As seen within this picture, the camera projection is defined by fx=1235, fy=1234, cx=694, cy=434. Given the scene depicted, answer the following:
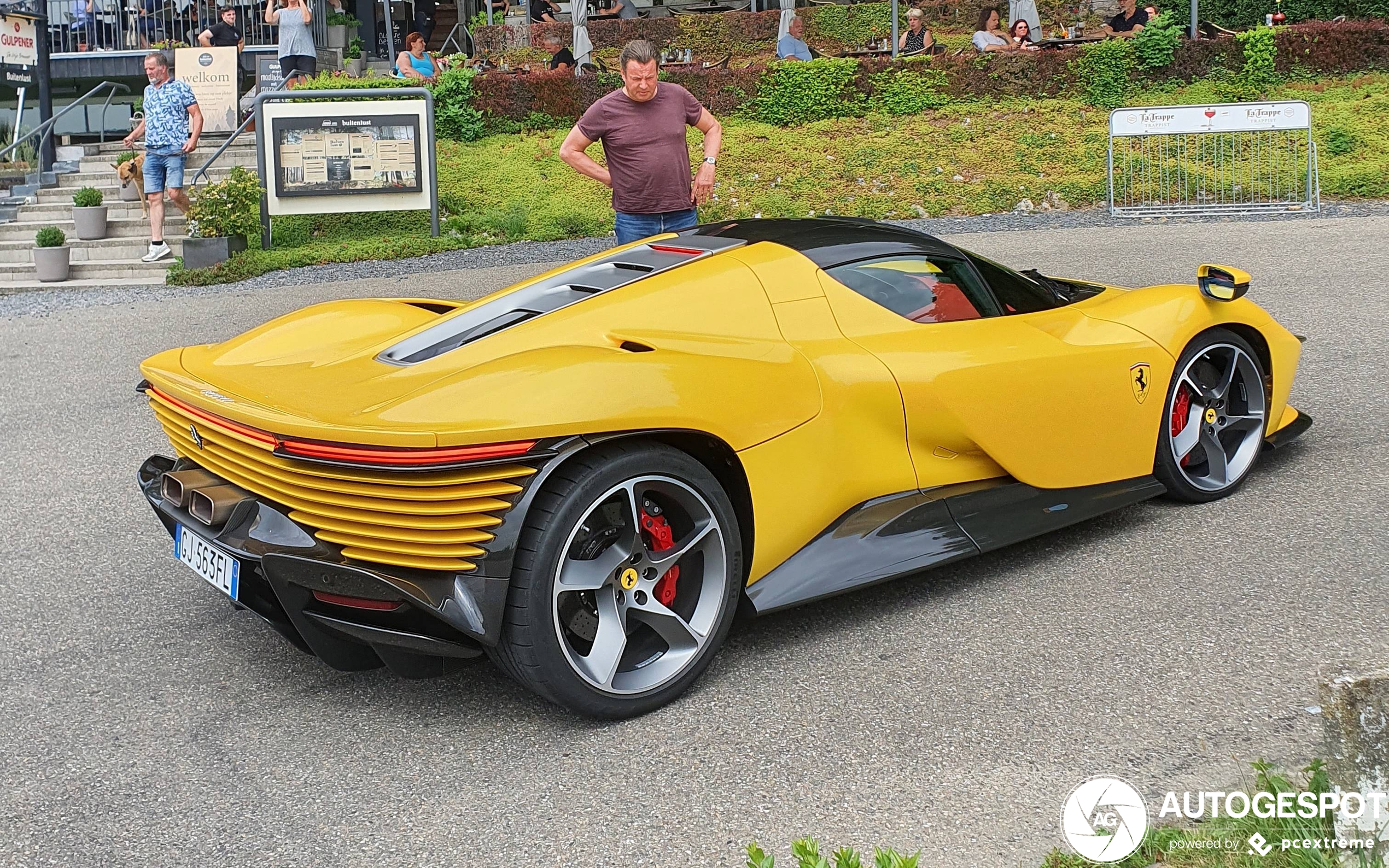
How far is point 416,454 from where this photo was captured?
2879mm

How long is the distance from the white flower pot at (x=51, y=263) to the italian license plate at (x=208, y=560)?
1009 cm

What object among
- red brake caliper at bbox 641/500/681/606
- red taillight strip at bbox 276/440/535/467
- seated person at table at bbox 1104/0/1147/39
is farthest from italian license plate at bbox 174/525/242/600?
seated person at table at bbox 1104/0/1147/39

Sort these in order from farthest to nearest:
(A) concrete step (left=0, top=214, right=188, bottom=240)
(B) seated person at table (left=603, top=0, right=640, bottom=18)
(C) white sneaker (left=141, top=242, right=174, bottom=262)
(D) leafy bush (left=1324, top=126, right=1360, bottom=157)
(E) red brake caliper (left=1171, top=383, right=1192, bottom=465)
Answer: (B) seated person at table (left=603, top=0, right=640, bottom=18), (D) leafy bush (left=1324, top=126, right=1360, bottom=157), (A) concrete step (left=0, top=214, right=188, bottom=240), (C) white sneaker (left=141, top=242, right=174, bottom=262), (E) red brake caliper (left=1171, top=383, right=1192, bottom=465)

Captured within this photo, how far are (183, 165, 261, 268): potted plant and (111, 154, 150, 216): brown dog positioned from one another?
4.12 feet

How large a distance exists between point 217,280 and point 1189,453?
9.75 metres

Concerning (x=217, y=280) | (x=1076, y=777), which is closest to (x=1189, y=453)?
(x=1076, y=777)

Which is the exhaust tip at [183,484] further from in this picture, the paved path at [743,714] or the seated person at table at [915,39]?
the seated person at table at [915,39]

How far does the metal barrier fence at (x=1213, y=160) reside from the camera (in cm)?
1272

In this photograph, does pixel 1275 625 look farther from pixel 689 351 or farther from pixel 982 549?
pixel 689 351

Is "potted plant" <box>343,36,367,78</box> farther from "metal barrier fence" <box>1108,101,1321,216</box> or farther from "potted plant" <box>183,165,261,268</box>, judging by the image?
"metal barrier fence" <box>1108,101,1321,216</box>

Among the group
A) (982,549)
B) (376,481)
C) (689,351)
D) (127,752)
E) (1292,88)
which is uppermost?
(1292,88)

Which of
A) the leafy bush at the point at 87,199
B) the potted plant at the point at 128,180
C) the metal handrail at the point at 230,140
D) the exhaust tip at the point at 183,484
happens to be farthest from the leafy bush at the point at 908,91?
the exhaust tip at the point at 183,484

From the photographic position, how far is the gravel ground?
11375 millimetres

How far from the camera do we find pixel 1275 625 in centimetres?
364
